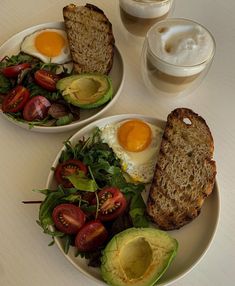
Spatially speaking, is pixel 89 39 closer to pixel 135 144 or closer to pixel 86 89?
pixel 86 89

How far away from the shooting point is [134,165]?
5.31 ft

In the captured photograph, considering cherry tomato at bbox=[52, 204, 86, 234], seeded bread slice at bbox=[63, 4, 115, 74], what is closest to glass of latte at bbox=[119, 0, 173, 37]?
seeded bread slice at bbox=[63, 4, 115, 74]

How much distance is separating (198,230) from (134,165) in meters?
0.37

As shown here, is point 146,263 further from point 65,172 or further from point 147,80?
point 147,80

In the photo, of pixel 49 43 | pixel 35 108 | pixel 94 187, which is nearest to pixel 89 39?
pixel 49 43

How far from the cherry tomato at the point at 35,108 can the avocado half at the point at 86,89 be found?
0.33 ft

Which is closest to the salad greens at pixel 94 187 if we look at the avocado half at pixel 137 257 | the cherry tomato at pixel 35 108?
the avocado half at pixel 137 257

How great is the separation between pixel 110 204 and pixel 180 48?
743 mm

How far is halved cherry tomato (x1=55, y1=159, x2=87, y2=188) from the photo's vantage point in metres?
1.51

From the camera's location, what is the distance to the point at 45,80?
5.85 ft

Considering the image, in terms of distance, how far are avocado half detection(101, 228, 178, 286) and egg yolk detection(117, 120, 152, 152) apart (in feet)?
1.44

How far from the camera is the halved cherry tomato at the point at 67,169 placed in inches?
59.3

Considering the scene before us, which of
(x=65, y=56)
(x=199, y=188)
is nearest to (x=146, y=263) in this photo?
(x=199, y=188)

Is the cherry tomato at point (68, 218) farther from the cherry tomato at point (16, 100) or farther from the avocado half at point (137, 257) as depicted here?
the cherry tomato at point (16, 100)
